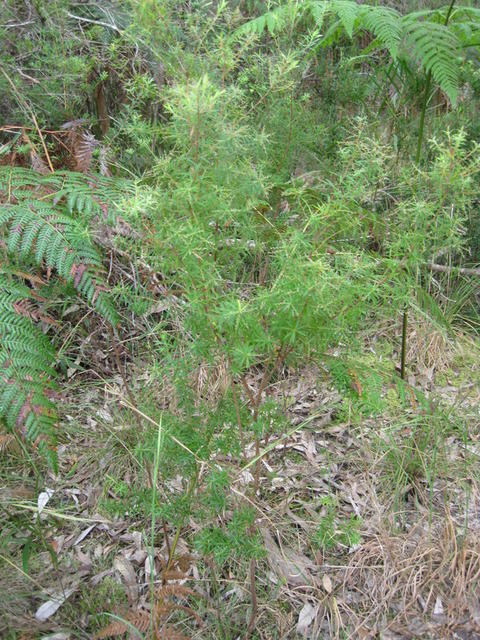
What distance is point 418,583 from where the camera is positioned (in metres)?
1.93

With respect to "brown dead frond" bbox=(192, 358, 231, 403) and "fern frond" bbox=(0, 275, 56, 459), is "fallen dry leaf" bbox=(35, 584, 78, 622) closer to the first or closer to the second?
"fern frond" bbox=(0, 275, 56, 459)

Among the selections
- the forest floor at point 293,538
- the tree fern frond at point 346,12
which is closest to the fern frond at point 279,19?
the tree fern frond at point 346,12

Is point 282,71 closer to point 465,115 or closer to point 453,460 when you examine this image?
point 453,460

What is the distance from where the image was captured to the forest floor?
1.84 meters

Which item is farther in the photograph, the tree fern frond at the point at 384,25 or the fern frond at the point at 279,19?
the tree fern frond at the point at 384,25

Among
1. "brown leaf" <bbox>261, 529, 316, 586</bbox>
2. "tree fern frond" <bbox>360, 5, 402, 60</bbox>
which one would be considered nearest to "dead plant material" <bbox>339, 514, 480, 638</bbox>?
"brown leaf" <bbox>261, 529, 316, 586</bbox>

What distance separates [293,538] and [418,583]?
44 centimetres

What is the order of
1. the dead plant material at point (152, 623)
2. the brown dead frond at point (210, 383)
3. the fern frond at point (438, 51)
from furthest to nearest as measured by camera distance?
1. the brown dead frond at point (210, 383)
2. the fern frond at point (438, 51)
3. the dead plant material at point (152, 623)

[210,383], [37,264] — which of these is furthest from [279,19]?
[210,383]

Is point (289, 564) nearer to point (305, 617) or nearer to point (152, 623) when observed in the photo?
point (305, 617)

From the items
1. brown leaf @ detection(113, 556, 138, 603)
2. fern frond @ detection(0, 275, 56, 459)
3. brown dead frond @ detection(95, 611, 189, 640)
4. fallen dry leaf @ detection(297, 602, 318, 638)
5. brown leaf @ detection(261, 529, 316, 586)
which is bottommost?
brown leaf @ detection(113, 556, 138, 603)

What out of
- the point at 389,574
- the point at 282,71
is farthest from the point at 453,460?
the point at 282,71

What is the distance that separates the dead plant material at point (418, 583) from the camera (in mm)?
1865

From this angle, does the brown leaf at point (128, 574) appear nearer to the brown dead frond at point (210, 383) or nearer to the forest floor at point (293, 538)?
the forest floor at point (293, 538)
